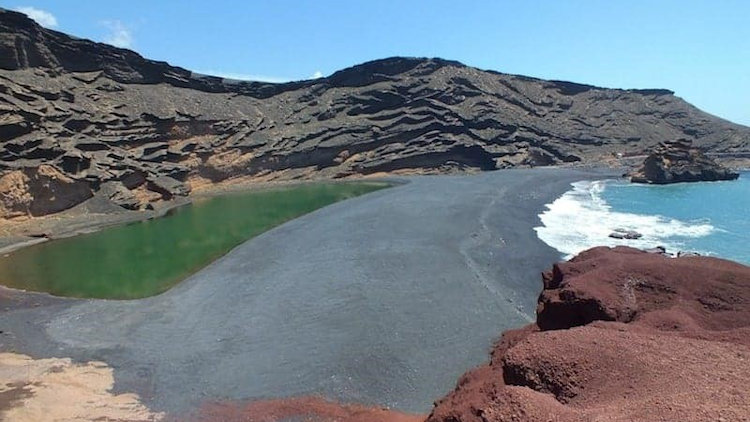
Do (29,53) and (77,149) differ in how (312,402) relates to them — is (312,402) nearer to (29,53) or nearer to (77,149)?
(77,149)

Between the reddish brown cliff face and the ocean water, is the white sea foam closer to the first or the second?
the ocean water

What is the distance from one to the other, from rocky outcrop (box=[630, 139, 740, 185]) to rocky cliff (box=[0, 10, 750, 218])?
58.4 feet

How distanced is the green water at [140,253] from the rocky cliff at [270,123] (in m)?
6.70

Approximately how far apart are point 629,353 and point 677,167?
64.3 meters

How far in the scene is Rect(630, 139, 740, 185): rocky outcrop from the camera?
61.0 metres

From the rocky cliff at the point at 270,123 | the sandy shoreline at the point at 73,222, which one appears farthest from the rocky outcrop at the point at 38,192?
the sandy shoreline at the point at 73,222

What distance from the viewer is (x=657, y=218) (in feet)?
125

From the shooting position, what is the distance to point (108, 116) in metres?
55.0

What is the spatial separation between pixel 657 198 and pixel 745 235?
1757cm

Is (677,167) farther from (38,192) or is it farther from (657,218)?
(38,192)

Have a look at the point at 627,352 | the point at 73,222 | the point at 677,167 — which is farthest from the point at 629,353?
the point at 677,167

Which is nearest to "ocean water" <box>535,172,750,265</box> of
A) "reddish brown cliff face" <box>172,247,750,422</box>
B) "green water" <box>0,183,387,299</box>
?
"reddish brown cliff face" <box>172,247,750,422</box>

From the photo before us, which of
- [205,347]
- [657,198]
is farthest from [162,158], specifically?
[657,198]

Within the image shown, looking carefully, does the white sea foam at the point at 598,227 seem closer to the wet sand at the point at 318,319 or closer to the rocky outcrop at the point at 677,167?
the wet sand at the point at 318,319
